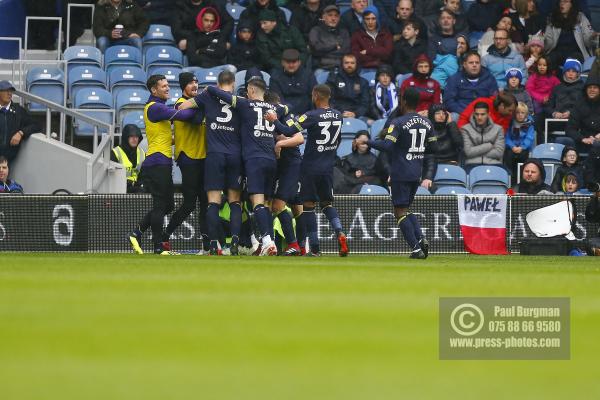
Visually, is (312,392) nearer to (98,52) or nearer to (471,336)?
(471,336)

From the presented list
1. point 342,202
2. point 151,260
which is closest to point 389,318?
point 151,260

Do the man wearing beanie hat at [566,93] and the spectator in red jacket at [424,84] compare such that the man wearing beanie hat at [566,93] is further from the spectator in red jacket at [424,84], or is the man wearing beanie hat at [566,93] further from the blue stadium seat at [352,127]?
the blue stadium seat at [352,127]

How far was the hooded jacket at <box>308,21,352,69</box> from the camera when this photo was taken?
892 inches

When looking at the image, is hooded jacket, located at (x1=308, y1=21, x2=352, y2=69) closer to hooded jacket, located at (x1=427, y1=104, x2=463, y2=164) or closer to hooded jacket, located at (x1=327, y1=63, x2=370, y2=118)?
hooded jacket, located at (x1=327, y1=63, x2=370, y2=118)

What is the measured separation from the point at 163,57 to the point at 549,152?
22.2ft

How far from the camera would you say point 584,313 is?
8531 millimetres

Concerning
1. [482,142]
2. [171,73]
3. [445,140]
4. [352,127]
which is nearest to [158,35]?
[171,73]

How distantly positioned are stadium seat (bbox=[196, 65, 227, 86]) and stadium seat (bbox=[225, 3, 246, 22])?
200cm

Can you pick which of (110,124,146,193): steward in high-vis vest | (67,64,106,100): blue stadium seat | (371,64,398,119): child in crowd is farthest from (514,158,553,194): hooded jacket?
(67,64,106,100): blue stadium seat

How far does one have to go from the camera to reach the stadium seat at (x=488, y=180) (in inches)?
819

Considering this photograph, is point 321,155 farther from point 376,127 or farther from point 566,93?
point 566,93

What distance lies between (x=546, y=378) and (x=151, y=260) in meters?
8.37

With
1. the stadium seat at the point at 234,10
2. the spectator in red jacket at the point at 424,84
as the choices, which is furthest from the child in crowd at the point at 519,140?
the stadium seat at the point at 234,10

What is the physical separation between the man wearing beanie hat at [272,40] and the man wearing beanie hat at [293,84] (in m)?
0.92
